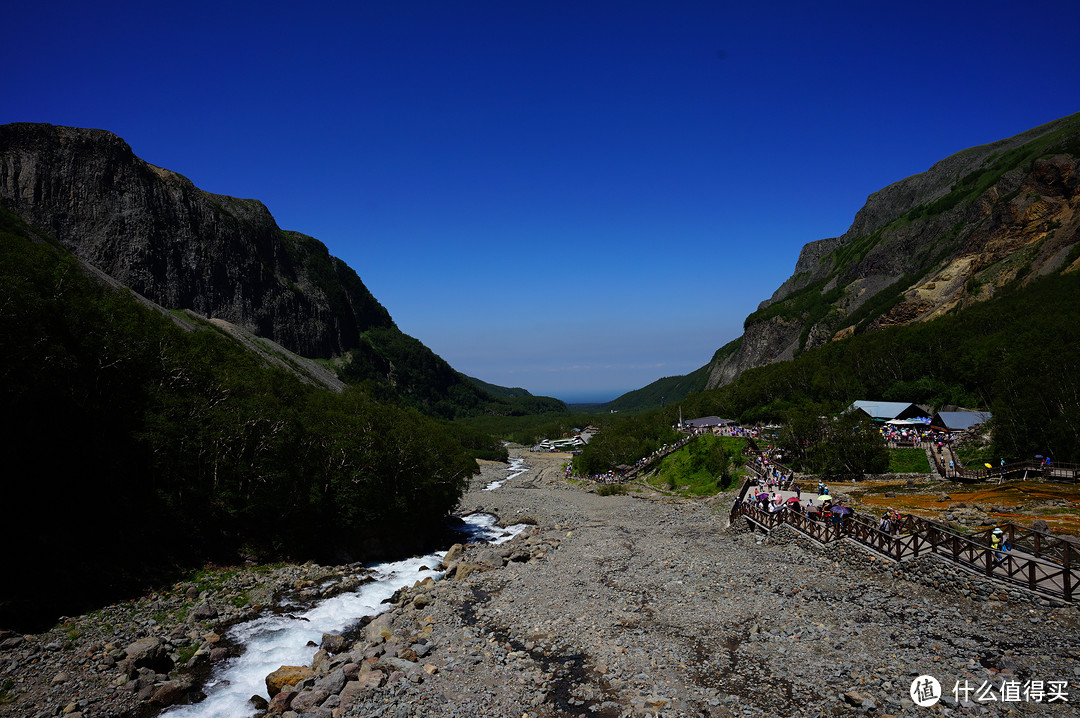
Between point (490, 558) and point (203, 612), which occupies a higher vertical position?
point (203, 612)

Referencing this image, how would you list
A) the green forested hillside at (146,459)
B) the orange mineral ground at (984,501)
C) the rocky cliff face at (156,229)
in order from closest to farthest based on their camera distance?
the green forested hillside at (146,459), the orange mineral ground at (984,501), the rocky cliff face at (156,229)

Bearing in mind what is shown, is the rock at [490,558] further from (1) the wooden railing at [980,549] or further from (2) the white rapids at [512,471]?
(2) the white rapids at [512,471]

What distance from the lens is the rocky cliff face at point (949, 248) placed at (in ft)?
297

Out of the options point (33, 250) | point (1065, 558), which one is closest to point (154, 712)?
point (33, 250)

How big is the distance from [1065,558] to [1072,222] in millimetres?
107674

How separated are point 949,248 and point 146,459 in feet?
509

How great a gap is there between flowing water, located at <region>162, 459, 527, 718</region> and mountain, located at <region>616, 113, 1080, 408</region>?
340 ft

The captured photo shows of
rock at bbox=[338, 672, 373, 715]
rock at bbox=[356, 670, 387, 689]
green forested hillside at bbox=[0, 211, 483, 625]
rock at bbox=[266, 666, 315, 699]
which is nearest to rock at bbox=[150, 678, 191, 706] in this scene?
rock at bbox=[266, 666, 315, 699]

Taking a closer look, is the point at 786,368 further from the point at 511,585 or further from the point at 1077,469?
the point at 511,585

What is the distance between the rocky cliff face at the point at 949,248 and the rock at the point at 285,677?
107 meters

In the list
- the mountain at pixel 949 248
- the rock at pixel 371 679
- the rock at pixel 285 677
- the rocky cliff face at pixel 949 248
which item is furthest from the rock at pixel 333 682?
the mountain at pixel 949 248

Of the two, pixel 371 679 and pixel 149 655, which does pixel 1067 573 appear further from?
pixel 149 655

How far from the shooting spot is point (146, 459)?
79.5 feet

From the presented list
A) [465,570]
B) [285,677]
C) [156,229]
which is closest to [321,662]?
[285,677]
